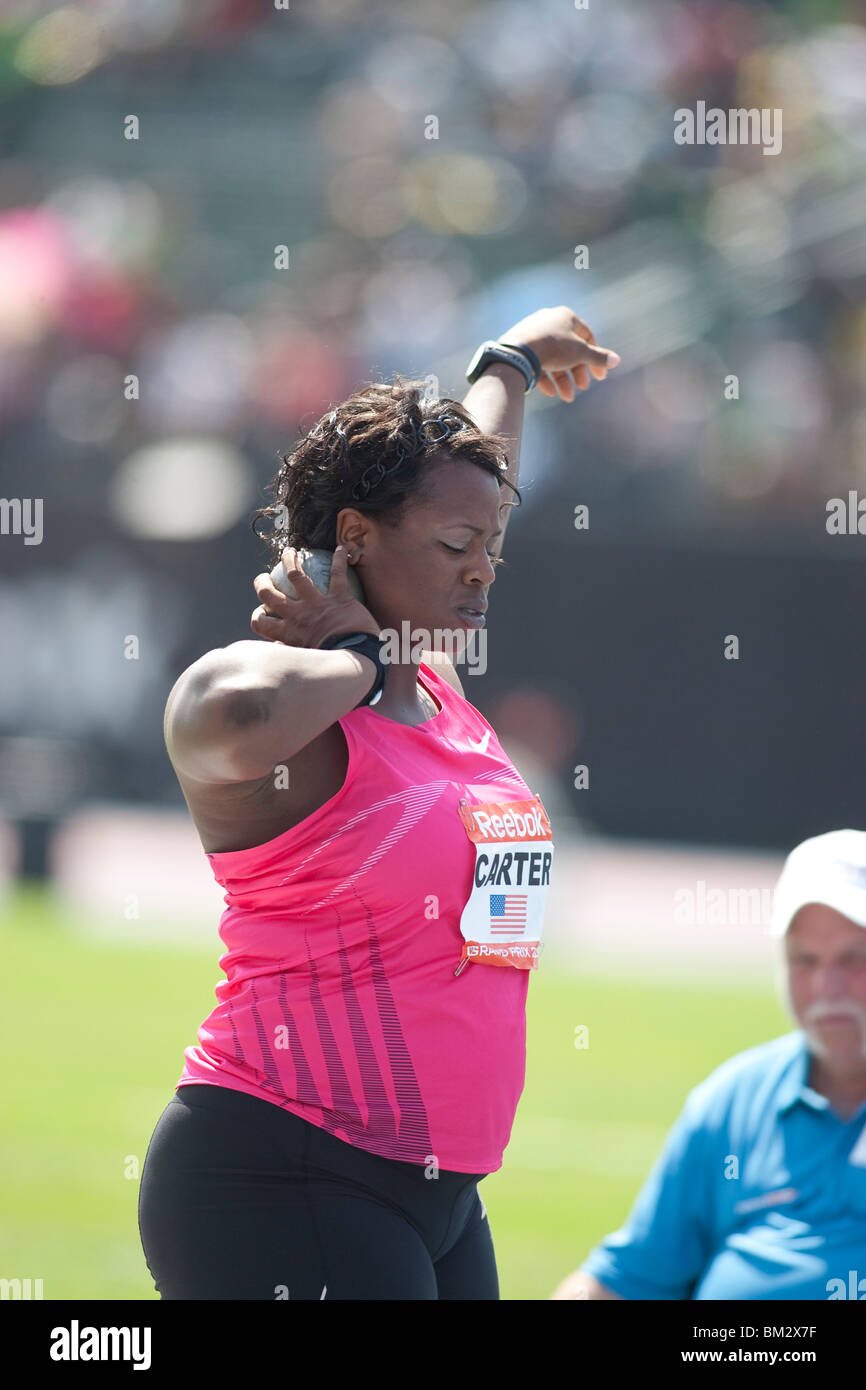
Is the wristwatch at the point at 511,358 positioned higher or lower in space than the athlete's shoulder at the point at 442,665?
higher

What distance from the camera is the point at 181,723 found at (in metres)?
2.24

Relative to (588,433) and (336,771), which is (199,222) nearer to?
(588,433)

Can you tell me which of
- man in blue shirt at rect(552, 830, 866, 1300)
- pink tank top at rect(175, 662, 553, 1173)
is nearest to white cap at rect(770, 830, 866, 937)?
man in blue shirt at rect(552, 830, 866, 1300)

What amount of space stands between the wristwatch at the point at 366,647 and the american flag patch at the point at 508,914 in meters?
0.33

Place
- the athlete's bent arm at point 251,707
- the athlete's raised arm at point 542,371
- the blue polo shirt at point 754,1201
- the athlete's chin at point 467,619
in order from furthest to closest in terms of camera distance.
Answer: the athlete's raised arm at point 542,371
the blue polo shirt at point 754,1201
the athlete's chin at point 467,619
the athlete's bent arm at point 251,707

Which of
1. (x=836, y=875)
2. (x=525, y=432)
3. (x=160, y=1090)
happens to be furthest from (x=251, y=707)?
(x=525, y=432)

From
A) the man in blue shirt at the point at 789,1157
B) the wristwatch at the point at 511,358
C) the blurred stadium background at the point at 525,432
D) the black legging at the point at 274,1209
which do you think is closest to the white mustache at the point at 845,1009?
the man in blue shirt at the point at 789,1157

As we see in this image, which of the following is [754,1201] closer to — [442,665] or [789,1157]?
[789,1157]

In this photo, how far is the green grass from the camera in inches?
216

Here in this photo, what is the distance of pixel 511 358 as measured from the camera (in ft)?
10.7

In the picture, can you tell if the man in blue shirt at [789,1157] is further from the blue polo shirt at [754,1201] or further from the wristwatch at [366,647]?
the wristwatch at [366,647]

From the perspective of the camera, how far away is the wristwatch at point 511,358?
325 centimetres

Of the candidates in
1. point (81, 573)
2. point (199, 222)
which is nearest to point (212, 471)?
point (81, 573)

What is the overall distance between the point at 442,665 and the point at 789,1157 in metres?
0.97
